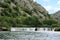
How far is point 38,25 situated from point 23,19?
13278mm

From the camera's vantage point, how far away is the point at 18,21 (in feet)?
604

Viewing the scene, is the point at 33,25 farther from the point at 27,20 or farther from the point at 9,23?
the point at 9,23

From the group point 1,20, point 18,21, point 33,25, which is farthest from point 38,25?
point 1,20

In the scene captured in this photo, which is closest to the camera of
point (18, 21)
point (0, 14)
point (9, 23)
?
point (9, 23)

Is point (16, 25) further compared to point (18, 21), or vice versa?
point (18, 21)

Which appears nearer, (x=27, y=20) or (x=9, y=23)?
(x=9, y=23)

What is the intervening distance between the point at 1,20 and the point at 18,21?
13549mm

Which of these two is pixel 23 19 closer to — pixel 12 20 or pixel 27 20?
pixel 27 20

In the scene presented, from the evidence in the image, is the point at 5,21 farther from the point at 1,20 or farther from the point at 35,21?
the point at 35,21

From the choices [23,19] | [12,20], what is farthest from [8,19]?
[23,19]

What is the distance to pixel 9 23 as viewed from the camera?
17138 centimetres

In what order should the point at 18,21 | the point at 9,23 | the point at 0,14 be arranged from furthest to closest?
the point at 0,14 < the point at 18,21 < the point at 9,23

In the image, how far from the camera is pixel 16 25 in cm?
17162

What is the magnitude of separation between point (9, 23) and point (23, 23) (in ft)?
56.7
